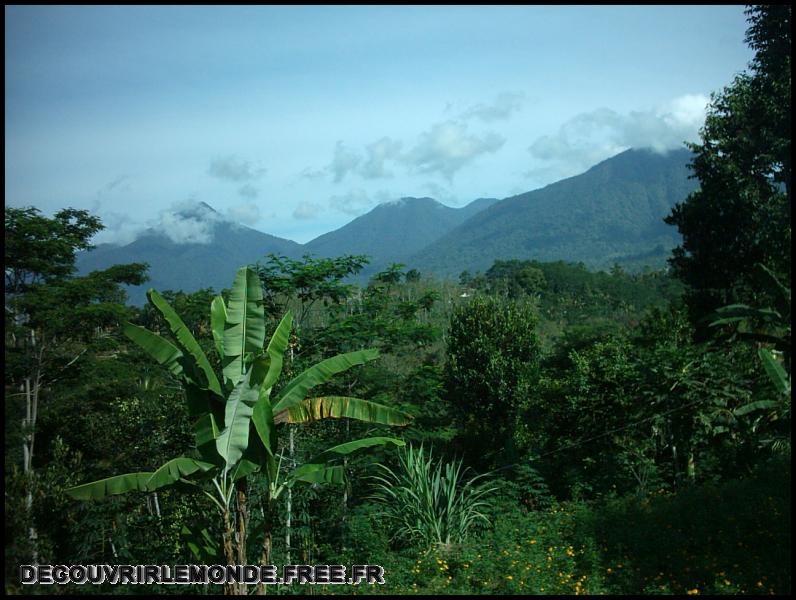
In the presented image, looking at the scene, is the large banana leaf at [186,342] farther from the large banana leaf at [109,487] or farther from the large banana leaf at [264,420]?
the large banana leaf at [109,487]

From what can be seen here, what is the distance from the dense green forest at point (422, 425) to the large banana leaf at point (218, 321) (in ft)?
0.07

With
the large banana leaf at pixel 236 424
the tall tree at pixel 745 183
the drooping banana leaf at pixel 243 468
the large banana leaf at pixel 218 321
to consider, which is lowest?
the drooping banana leaf at pixel 243 468

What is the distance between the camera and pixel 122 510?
283 inches

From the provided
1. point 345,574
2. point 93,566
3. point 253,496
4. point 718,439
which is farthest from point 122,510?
point 718,439

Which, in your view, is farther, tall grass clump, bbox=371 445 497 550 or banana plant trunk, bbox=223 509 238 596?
tall grass clump, bbox=371 445 497 550

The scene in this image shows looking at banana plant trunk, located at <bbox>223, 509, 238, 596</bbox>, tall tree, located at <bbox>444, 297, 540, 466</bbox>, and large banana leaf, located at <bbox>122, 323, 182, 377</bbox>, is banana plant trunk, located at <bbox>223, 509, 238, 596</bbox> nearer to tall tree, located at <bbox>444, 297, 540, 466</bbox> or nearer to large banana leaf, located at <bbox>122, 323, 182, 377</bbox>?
large banana leaf, located at <bbox>122, 323, 182, 377</bbox>

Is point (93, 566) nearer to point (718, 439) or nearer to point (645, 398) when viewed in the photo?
point (645, 398)

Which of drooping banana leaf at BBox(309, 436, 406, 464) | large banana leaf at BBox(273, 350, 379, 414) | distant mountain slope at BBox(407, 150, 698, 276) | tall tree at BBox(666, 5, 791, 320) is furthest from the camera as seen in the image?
distant mountain slope at BBox(407, 150, 698, 276)

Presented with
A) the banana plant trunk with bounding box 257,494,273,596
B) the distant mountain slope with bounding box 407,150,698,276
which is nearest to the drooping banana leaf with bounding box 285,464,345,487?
the banana plant trunk with bounding box 257,494,273,596

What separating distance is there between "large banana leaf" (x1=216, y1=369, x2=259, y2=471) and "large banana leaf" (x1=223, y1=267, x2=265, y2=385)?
239mm

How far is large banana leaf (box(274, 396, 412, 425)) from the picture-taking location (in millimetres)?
5309

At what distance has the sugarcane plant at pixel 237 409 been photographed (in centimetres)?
478

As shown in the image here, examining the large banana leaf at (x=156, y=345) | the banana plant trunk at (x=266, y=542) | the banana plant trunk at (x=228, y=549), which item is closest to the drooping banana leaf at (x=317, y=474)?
the banana plant trunk at (x=266, y=542)

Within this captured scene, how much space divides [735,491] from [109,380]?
1341 cm
